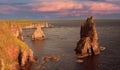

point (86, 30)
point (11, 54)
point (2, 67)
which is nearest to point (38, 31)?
point (86, 30)

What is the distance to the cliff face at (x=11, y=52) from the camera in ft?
260

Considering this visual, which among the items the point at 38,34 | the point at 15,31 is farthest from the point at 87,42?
the point at 15,31

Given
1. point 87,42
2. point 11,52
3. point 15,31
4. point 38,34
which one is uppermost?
point 15,31

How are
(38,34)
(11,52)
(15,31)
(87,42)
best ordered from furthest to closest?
1. (38,34)
2. (15,31)
3. (87,42)
4. (11,52)

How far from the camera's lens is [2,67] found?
237 feet

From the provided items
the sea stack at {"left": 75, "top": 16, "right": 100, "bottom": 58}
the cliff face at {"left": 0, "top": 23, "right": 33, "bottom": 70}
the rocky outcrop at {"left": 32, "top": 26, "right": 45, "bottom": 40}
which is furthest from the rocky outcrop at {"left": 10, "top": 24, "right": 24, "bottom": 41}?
the cliff face at {"left": 0, "top": 23, "right": 33, "bottom": 70}

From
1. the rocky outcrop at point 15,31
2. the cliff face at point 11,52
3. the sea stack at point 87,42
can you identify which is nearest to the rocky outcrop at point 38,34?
the rocky outcrop at point 15,31

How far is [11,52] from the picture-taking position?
275 feet

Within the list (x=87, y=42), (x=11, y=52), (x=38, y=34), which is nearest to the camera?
(x=11, y=52)

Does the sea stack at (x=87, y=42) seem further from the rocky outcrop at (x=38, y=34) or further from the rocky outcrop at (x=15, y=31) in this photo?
the rocky outcrop at (x=38, y=34)

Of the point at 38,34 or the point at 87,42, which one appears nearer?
the point at 87,42

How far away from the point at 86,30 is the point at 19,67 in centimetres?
4294

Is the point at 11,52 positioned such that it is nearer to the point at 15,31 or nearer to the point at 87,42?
the point at 87,42

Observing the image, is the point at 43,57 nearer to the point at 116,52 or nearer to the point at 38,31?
the point at 116,52
